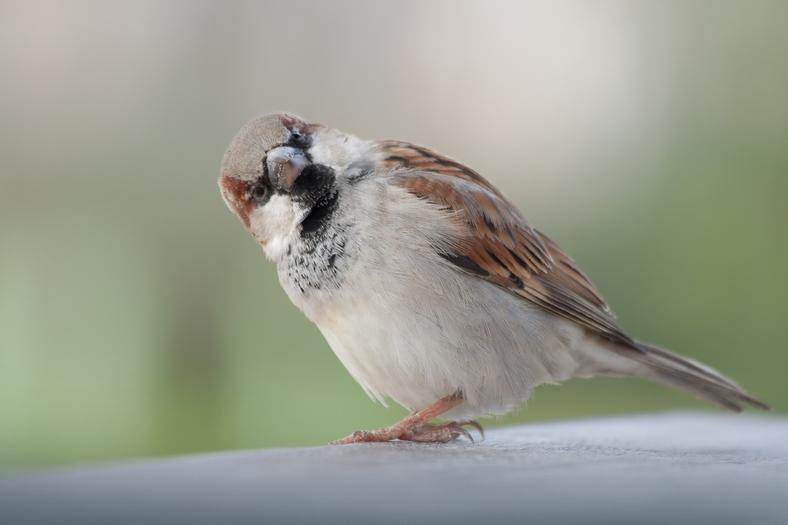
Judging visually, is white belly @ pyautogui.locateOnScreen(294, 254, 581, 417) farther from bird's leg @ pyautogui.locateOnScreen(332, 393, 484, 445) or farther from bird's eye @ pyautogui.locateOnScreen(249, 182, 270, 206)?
bird's eye @ pyautogui.locateOnScreen(249, 182, 270, 206)

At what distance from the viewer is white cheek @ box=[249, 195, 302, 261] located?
4.55 ft

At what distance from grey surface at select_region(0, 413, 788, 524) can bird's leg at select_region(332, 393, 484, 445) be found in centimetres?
26

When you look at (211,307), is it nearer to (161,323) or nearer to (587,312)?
(161,323)

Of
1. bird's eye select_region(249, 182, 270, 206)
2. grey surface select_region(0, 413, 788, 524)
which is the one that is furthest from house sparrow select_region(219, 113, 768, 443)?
grey surface select_region(0, 413, 788, 524)

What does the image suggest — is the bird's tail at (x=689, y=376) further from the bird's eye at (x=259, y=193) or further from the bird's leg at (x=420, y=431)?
the bird's eye at (x=259, y=193)

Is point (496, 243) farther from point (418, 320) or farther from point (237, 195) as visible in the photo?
point (237, 195)

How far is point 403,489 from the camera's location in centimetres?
71

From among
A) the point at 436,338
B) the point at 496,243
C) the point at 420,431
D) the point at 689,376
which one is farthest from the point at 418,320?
→ the point at 689,376

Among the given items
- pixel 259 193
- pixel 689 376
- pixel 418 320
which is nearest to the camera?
pixel 418 320

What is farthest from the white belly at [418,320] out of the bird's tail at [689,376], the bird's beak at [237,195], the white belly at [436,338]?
the bird's tail at [689,376]

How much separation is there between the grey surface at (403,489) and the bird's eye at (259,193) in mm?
523

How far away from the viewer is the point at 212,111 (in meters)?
3.41

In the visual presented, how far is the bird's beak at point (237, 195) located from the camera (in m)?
1.41

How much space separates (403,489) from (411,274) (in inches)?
23.9
